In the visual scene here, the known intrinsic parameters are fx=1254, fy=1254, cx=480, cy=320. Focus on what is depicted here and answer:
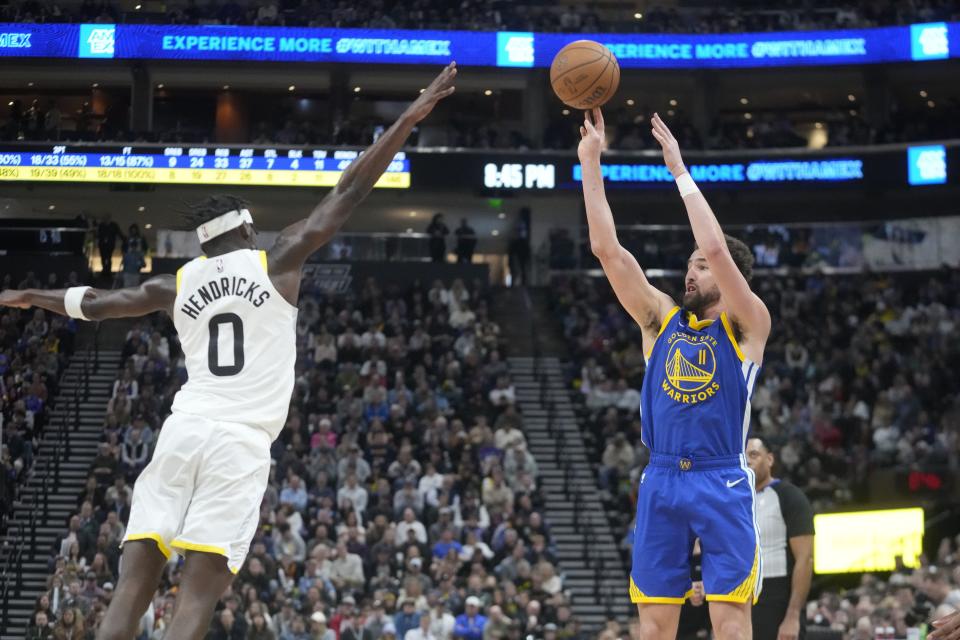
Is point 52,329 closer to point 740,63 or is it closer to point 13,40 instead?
point 13,40

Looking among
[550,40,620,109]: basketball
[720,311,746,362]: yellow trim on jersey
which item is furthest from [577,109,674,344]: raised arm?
[550,40,620,109]: basketball

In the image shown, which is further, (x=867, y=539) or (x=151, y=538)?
(x=867, y=539)

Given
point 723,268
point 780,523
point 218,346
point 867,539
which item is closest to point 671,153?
point 723,268

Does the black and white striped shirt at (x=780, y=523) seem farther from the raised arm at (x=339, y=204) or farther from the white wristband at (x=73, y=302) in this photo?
the white wristband at (x=73, y=302)

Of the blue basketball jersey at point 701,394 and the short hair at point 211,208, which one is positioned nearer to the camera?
the short hair at point 211,208

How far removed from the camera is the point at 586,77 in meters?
6.85

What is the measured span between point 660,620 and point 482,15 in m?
26.7

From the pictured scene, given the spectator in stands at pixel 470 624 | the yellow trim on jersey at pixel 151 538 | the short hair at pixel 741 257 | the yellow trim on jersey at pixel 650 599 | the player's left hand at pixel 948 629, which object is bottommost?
the spectator in stands at pixel 470 624

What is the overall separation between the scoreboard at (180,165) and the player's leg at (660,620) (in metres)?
21.8

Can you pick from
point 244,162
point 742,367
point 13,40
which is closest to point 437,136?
point 244,162

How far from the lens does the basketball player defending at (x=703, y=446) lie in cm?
571

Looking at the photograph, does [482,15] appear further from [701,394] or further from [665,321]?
[701,394]

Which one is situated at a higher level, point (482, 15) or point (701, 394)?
point (482, 15)

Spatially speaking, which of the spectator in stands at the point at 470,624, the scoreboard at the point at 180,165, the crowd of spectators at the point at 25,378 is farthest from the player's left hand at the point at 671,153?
the scoreboard at the point at 180,165
